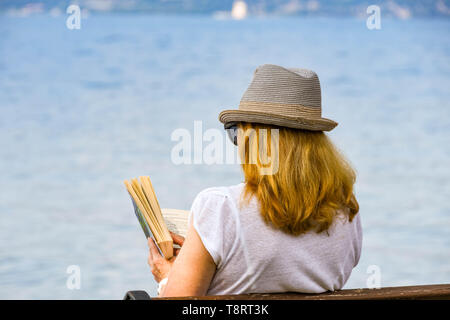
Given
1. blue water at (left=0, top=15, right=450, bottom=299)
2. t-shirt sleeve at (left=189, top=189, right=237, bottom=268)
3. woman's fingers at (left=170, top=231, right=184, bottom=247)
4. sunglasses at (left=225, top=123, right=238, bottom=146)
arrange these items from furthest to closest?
1. blue water at (left=0, top=15, right=450, bottom=299)
2. woman's fingers at (left=170, top=231, right=184, bottom=247)
3. sunglasses at (left=225, top=123, right=238, bottom=146)
4. t-shirt sleeve at (left=189, top=189, right=237, bottom=268)

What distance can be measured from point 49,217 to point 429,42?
13619 millimetres

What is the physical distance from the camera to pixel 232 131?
1.80 meters

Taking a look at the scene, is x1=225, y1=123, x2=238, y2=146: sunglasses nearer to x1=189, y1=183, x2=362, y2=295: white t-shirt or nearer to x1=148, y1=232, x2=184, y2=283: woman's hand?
x1=189, y1=183, x2=362, y2=295: white t-shirt

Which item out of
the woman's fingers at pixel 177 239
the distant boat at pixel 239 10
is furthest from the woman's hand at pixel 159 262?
the distant boat at pixel 239 10

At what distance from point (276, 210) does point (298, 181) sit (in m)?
0.09

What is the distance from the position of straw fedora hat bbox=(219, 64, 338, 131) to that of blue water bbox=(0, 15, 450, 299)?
136 inches

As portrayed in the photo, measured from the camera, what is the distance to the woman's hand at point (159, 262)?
6.04 feet

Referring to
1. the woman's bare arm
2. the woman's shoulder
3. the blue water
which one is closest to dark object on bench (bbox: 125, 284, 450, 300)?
the woman's bare arm

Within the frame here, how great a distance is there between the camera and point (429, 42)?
1819cm

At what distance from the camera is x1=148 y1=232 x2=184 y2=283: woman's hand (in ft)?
6.04

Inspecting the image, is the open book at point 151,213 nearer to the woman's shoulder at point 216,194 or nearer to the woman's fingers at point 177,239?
the woman's fingers at point 177,239

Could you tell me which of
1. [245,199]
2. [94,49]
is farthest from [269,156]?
[94,49]

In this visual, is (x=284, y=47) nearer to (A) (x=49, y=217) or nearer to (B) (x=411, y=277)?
(A) (x=49, y=217)

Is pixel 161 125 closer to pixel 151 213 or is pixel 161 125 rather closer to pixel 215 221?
pixel 151 213
